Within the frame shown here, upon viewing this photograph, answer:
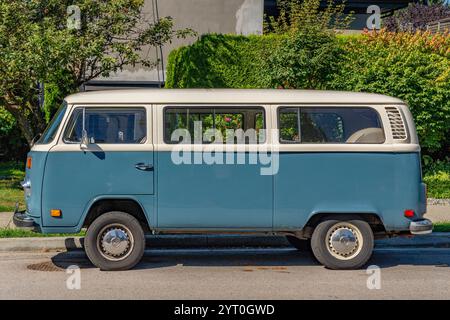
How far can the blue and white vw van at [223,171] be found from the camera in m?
8.70

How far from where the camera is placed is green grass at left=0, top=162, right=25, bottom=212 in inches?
544

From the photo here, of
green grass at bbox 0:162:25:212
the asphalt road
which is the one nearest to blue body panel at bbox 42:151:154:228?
the asphalt road

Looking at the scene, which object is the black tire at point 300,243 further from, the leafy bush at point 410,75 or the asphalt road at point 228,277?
the leafy bush at point 410,75

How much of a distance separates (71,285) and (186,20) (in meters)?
15.5

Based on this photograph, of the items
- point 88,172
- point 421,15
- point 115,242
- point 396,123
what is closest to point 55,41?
point 88,172

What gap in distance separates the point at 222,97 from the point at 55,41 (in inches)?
196

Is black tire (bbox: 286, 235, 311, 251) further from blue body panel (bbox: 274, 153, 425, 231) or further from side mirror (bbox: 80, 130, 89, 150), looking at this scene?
side mirror (bbox: 80, 130, 89, 150)

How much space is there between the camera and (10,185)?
16562 millimetres

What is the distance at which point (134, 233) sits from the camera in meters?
8.80

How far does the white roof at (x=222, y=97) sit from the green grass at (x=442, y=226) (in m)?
3.21

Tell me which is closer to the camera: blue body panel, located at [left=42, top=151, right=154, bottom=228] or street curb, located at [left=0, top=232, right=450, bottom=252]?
blue body panel, located at [left=42, top=151, right=154, bottom=228]

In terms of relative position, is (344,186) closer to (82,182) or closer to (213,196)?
(213,196)

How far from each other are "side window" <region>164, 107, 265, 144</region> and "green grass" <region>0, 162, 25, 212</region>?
5.60 metres

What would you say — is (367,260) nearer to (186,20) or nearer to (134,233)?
(134,233)
